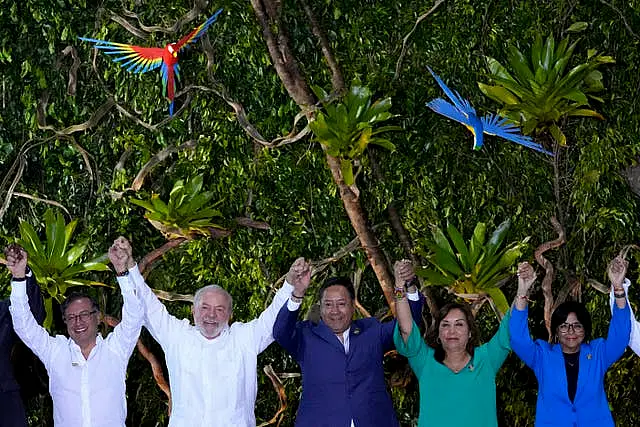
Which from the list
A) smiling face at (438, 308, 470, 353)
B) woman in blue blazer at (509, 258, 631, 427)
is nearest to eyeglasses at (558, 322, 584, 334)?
woman in blue blazer at (509, 258, 631, 427)

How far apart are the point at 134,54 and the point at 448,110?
4.88ft

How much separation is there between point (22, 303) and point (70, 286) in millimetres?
1140

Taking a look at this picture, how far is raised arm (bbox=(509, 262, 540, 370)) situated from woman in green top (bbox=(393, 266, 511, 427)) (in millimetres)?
31

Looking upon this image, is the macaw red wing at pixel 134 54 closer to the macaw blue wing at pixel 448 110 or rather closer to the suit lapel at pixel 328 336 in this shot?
the macaw blue wing at pixel 448 110

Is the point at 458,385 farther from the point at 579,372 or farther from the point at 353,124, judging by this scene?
the point at 353,124

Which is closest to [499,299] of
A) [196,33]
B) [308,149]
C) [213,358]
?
[308,149]

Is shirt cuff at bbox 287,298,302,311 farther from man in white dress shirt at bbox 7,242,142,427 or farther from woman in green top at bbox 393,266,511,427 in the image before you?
man in white dress shirt at bbox 7,242,142,427

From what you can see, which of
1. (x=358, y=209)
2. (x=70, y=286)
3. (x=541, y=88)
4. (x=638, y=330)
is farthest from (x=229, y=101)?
(x=638, y=330)

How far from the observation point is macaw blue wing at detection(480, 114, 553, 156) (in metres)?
4.69

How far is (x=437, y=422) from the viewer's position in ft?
11.8

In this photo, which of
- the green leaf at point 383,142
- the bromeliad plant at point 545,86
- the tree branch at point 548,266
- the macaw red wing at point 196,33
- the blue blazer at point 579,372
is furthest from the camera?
the macaw red wing at point 196,33

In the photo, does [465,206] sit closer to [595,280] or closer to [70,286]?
[595,280]

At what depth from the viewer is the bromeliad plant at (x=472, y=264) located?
4527 millimetres

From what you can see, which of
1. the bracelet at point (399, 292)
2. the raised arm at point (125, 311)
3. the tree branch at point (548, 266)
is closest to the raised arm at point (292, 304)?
the bracelet at point (399, 292)
